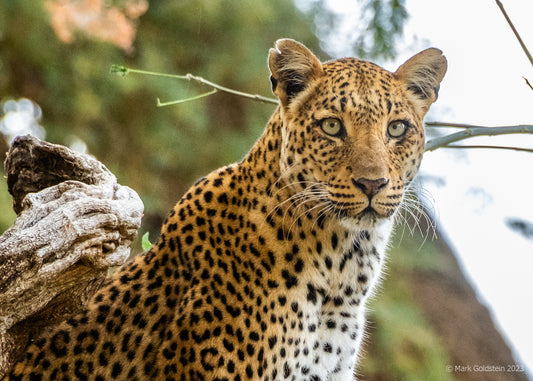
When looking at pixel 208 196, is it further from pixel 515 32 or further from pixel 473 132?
pixel 515 32

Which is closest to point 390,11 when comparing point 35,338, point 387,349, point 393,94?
point 393,94

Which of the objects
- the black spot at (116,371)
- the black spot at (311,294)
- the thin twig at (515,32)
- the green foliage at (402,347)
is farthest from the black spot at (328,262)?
the green foliage at (402,347)

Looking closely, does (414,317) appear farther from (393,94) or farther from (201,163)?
(393,94)

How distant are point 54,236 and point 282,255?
0.93 m

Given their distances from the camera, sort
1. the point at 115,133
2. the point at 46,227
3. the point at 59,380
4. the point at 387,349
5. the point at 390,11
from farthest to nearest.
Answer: the point at 115,133 → the point at 387,349 → the point at 390,11 → the point at 59,380 → the point at 46,227

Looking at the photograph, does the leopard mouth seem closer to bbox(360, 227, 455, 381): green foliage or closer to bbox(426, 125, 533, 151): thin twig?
bbox(426, 125, 533, 151): thin twig

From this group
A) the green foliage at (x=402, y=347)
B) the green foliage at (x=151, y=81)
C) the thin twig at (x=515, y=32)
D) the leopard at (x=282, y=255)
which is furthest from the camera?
the green foliage at (x=151, y=81)

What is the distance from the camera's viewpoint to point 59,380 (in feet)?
9.73

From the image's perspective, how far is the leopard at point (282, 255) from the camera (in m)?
2.80

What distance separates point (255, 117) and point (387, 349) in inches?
137

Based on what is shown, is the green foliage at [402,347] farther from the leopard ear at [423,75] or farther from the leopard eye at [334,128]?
the leopard eye at [334,128]

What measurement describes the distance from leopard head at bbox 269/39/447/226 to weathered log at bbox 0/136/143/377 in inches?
30.7

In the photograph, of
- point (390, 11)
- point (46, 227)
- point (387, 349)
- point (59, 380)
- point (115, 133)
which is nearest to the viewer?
point (46, 227)

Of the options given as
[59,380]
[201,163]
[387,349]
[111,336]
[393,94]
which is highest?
[201,163]
